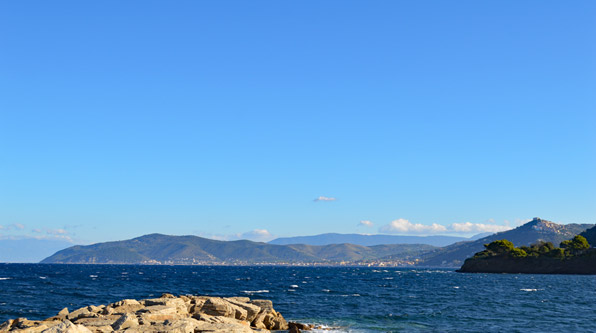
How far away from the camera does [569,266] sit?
627ft

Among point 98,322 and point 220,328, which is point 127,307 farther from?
point 220,328

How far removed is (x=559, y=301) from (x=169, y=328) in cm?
6349

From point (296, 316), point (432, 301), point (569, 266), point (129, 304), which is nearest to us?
point (129, 304)

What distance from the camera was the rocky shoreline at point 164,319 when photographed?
30562mm

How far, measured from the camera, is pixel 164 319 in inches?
1416

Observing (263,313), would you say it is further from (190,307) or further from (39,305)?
(39,305)

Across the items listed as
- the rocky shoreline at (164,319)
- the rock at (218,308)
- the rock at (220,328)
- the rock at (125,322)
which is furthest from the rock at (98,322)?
the rock at (218,308)

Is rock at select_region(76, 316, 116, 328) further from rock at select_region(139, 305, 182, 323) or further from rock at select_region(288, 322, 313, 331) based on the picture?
rock at select_region(288, 322, 313, 331)

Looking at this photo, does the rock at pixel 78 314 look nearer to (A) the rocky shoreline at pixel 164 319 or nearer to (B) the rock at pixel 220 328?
(A) the rocky shoreline at pixel 164 319

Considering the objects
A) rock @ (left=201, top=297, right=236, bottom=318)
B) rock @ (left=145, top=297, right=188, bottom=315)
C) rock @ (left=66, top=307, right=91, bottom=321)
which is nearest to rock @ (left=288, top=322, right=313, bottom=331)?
rock @ (left=201, top=297, right=236, bottom=318)

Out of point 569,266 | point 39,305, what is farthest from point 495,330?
point 569,266

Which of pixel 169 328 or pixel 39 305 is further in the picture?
pixel 39 305

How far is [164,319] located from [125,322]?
447cm

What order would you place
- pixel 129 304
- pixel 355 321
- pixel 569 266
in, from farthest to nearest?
1. pixel 569 266
2. pixel 355 321
3. pixel 129 304
